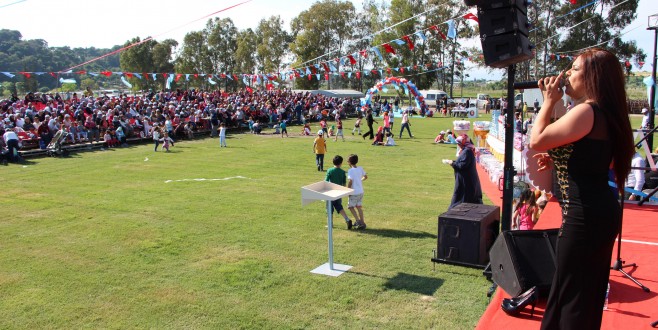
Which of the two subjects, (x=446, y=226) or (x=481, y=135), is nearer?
(x=446, y=226)

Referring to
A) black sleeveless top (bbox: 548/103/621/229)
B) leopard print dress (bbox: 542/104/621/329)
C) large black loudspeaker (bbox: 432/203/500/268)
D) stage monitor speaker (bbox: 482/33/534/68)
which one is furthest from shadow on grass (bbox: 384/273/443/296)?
black sleeveless top (bbox: 548/103/621/229)

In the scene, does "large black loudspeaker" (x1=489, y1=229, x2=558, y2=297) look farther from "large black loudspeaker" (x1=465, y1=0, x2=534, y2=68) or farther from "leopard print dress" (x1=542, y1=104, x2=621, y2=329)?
"leopard print dress" (x1=542, y1=104, x2=621, y2=329)

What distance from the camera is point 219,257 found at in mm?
7719

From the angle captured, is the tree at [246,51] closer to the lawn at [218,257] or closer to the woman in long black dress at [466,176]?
the lawn at [218,257]

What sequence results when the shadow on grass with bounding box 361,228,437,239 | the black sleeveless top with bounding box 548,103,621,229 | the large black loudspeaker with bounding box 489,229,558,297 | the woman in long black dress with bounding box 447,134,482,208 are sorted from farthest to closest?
1. the shadow on grass with bounding box 361,228,437,239
2. the woman in long black dress with bounding box 447,134,482,208
3. the large black loudspeaker with bounding box 489,229,558,297
4. the black sleeveless top with bounding box 548,103,621,229

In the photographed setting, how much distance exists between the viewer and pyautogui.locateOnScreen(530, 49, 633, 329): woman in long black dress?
2.87 m

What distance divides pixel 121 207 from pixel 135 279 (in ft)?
16.4

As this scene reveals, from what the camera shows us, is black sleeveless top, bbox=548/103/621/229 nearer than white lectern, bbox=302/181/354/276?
Yes

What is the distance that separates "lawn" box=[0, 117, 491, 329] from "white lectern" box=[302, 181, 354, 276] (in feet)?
0.72

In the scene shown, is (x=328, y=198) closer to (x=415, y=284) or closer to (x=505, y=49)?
(x=415, y=284)

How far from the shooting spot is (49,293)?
639 cm

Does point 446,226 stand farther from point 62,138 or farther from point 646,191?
point 62,138

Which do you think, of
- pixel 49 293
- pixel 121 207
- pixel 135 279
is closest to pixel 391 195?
pixel 121 207

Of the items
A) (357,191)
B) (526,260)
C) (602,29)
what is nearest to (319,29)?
(602,29)
